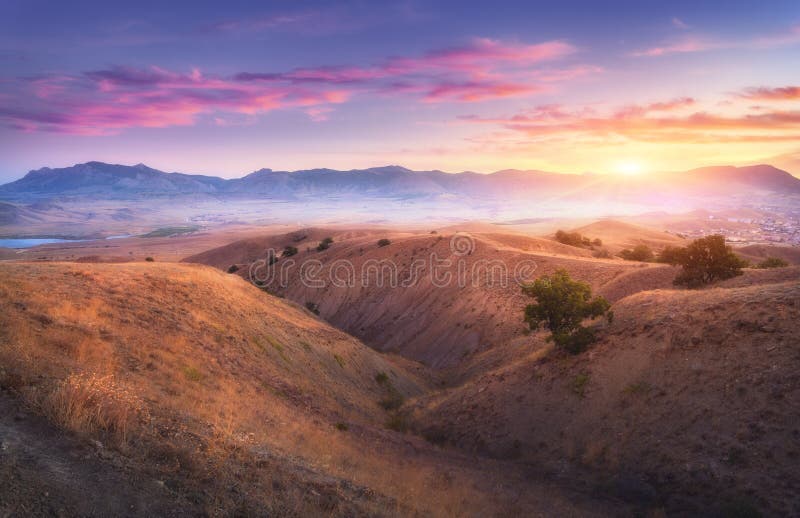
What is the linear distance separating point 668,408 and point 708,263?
49.7ft

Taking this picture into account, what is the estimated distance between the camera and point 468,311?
37406 millimetres

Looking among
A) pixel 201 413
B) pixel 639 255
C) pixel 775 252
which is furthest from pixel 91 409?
pixel 775 252

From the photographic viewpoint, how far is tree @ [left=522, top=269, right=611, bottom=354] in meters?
19.0

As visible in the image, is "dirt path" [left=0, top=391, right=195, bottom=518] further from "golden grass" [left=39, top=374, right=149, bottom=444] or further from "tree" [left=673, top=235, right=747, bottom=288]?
"tree" [left=673, top=235, right=747, bottom=288]

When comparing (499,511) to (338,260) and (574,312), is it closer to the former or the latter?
(574,312)

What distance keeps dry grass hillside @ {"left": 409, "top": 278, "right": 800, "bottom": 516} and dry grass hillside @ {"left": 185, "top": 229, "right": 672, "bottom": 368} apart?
1268 cm

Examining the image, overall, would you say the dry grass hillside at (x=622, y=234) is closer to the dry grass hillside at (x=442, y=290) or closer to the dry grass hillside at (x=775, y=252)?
the dry grass hillside at (x=775, y=252)

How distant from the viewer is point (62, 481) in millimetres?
5293

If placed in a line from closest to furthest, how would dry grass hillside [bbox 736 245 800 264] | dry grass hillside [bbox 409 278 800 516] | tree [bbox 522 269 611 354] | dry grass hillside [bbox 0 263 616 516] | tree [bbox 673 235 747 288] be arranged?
1. dry grass hillside [bbox 0 263 616 516]
2. dry grass hillside [bbox 409 278 800 516]
3. tree [bbox 522 269 611 354]
4. tree [bbox 673 235 747 288]
5. dry grass hillside [bbox 736 245 800 264]

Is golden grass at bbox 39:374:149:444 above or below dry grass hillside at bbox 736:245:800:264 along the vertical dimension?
above

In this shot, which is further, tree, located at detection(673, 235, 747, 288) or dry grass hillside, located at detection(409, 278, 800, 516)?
tree, located at detection(673, 235, 747, 288)

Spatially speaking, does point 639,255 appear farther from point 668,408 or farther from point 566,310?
point 668,408

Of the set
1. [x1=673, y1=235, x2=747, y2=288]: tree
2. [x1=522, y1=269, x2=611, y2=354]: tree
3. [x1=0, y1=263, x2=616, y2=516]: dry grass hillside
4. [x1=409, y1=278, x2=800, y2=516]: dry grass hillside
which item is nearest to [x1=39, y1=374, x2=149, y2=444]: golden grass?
[x1=0, y1=263, x2=616, y2=516]: dry grass hillside

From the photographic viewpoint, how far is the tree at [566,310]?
1895cm
